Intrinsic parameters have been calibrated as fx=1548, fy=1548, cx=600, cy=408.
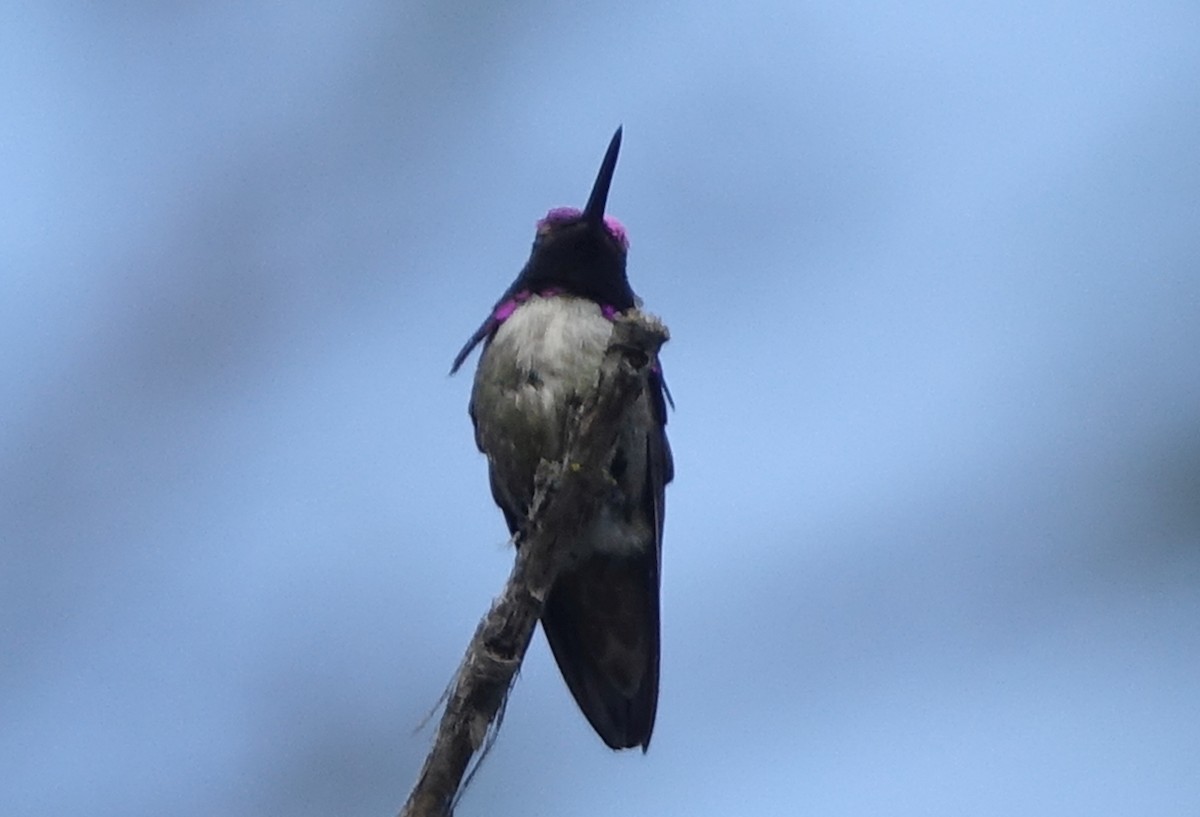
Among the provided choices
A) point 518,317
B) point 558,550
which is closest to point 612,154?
point 518,317

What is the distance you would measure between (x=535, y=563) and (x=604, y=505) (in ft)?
3.30

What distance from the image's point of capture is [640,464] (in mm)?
5145

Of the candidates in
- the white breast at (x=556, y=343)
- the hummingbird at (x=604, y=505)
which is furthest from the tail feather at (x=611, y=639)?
the white breast at (x=556, y=343)

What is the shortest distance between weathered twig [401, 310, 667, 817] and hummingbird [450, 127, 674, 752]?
31.5 inches

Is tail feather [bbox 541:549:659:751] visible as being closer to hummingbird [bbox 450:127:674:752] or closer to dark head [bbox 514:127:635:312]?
hummingbird [bbox 450:127:674:752]

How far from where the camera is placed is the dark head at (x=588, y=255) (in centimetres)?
565

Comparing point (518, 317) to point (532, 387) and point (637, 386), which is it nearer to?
point (532, 387)

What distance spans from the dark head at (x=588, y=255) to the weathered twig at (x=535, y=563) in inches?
60.1

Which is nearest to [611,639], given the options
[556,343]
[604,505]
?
[604,505]

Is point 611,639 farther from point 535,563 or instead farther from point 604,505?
point 535,563

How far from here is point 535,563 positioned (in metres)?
3.89

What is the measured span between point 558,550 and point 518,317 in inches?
58.4

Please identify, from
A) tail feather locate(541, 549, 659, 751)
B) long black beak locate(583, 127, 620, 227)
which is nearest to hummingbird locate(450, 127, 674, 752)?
tail feather locate(541, 549, 659, 751)

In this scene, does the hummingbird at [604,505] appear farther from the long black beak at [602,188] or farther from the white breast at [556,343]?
the long black beak at [602,188]
